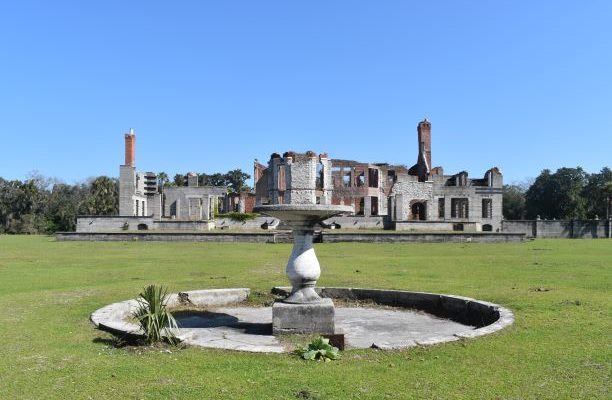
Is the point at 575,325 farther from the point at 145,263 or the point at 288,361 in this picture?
the point at 145,263

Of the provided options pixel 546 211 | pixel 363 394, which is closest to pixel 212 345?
pixel 363 394

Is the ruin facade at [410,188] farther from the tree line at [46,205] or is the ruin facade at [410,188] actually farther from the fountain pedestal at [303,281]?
the fountain pedestal at [303,281]

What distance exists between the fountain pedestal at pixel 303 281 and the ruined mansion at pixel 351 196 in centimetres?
3341

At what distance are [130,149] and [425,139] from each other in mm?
26665

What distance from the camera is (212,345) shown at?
6488 mm

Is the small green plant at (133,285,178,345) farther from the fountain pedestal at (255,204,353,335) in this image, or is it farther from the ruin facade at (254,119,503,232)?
the ruin facade at (254,119,503,232)

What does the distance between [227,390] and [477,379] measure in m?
2.24

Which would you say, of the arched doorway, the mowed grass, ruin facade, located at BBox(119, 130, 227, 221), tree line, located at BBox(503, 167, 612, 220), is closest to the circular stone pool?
the mowed grass

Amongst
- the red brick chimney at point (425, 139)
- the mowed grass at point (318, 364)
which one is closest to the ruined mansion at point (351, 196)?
the red brick chimney at point (425, 139)

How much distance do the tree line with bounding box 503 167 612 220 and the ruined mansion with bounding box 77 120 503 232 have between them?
80.9 feet

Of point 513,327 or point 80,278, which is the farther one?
point 80,278

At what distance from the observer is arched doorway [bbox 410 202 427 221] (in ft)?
174

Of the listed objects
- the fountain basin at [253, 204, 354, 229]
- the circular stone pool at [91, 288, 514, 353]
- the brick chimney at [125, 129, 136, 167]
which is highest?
the brick chimney at [125, 129, 136, 167]

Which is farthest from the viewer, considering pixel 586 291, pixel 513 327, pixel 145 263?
pixel 145 263
